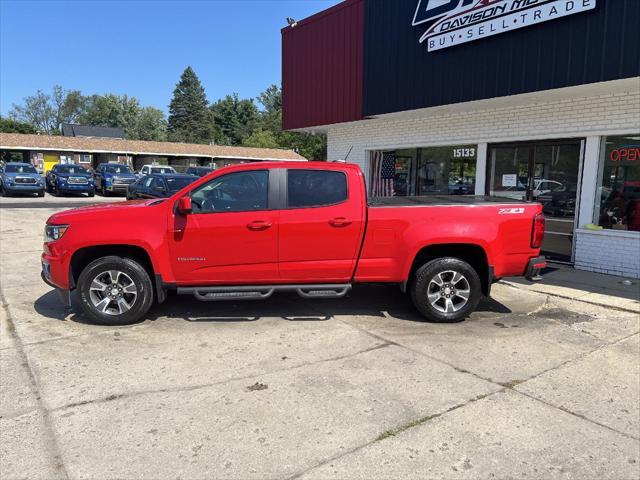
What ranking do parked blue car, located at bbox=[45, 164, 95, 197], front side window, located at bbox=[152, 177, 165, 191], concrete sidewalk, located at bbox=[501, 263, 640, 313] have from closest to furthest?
1. concrete sidewalk, located at bbox=[501, 263, 640, 313]
2. front side window, located at bbox=[152, 177, 165, 191]
3. parked blue car, located at bbox=[45, 164, 95, 197]

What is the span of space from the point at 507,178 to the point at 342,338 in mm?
6737

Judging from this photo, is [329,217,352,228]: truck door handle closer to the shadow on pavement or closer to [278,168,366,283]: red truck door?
[278,168,366,283]: red truck door

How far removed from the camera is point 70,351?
15.8 feet

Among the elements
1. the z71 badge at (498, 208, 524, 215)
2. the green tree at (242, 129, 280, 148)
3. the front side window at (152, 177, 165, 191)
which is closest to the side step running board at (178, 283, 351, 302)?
the z71 badge at (498, 208, 524, 215)

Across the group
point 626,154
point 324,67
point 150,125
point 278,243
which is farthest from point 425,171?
point 150,125

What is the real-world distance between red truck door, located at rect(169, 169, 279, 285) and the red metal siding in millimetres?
7370

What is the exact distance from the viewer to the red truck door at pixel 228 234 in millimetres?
5492

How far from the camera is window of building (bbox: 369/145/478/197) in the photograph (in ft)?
36.9

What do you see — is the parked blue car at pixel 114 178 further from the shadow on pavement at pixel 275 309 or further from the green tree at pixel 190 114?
the green tree at pixel 190 114

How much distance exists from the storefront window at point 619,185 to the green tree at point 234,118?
106 m

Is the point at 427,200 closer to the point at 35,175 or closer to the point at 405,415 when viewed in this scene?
the point at 405,415

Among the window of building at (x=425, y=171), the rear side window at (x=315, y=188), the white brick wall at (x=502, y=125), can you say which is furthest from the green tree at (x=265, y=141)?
the rear side window at (x=315, y=188)

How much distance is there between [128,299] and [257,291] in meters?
1.49

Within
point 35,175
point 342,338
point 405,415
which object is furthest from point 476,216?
point 35,175
